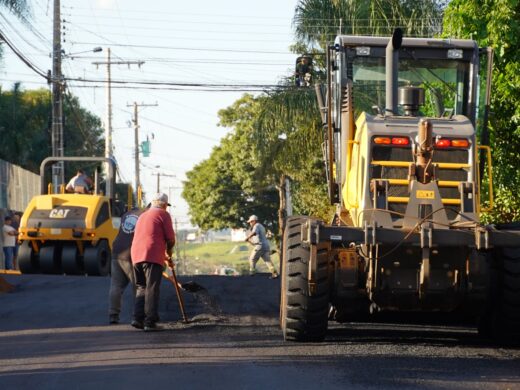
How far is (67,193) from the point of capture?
1120 inches

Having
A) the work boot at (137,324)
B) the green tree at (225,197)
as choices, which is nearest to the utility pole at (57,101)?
the green tree at (225,197)

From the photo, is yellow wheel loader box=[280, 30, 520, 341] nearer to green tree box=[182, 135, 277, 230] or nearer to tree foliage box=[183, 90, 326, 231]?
tree foliage box=[183, 90, 326, 231]

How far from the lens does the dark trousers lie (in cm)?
1509

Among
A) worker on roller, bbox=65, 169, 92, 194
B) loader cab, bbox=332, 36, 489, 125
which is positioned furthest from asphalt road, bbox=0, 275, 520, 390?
worker on roller, bbox=65, 169, 92, 194

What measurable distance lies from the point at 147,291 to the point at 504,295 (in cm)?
475

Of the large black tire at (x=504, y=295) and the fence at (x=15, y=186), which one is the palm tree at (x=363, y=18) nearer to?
the fence at (x=15, y=186)

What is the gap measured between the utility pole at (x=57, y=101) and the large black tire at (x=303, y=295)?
27.9 m

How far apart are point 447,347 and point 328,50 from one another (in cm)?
372

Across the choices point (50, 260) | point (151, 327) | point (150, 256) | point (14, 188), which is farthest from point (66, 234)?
point (14, 188)

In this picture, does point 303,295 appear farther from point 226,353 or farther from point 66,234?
point 66,234

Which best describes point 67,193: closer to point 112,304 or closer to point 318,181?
point 112,304

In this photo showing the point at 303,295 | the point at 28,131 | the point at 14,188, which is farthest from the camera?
the point at 28,131

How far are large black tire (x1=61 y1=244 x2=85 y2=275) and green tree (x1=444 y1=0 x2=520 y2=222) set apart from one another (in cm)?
1039

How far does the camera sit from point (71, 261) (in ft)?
88.7
